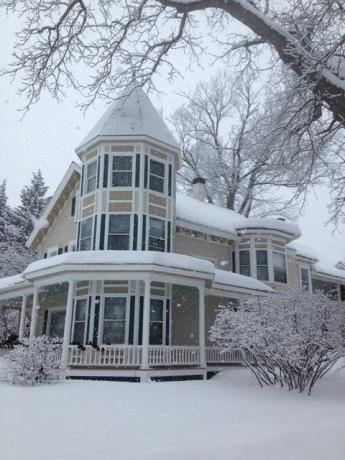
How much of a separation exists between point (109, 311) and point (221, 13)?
8886 mm

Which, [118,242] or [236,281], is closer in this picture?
[118,242]

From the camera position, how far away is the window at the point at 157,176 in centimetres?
1536

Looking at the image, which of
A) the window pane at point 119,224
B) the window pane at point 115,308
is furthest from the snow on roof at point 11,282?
the window pane at point 119,224

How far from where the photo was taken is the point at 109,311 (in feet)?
45.3

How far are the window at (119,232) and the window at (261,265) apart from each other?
662 cm

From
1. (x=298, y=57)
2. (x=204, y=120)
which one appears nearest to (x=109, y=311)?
(x=298, y=57)

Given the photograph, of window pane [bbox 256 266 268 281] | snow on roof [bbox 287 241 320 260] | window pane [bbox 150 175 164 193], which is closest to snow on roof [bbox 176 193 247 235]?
window pane [bbox 150 175 164 193]

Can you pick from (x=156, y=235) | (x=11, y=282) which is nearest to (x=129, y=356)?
(x=156, y=235)

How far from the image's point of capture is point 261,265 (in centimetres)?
1866

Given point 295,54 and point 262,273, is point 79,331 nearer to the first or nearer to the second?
→ point 262,273

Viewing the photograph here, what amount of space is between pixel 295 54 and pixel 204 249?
10676mm

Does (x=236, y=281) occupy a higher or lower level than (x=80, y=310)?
higher

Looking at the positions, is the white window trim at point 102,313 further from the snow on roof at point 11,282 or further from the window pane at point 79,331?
the snow on roof at point 11,282

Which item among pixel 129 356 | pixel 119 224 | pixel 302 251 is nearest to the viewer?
pixel 129 356
